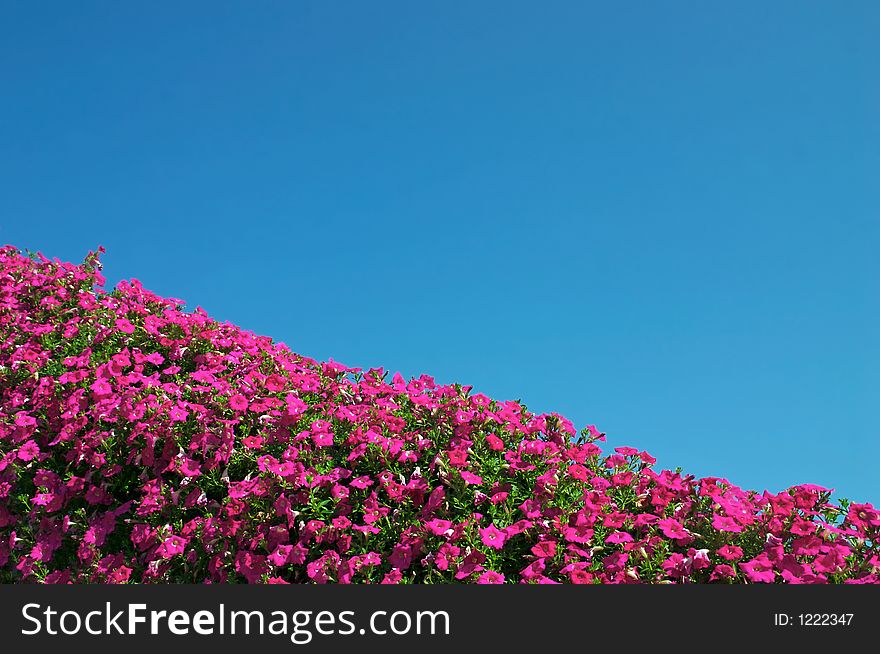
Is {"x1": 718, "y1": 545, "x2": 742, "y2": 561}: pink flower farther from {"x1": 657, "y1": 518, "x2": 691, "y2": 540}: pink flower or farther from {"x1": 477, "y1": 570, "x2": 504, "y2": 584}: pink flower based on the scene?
{"x1": 477, "y1": 570, "x2": 504, "y2": 584}: pink flower

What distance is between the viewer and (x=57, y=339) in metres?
6.54

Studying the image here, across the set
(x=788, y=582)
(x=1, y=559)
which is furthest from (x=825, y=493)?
(x=1, y=559)

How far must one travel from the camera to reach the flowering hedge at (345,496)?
3945 mm

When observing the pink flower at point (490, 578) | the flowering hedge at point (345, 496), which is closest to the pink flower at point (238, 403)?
the flowering hedge at point (345, 496)

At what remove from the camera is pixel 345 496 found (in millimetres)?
4234

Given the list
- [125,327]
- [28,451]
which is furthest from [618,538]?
[125,327]

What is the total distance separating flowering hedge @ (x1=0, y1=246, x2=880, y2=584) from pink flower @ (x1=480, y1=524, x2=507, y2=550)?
1 centimetres

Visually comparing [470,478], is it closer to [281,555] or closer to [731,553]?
[281,555]

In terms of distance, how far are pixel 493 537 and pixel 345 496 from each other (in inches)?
35.2

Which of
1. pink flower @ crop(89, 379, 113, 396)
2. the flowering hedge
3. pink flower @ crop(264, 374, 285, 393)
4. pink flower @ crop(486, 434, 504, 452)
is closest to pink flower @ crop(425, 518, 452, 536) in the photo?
the flowering hedge

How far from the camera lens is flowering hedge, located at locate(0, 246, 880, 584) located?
395 centimetres

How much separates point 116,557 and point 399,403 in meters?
2.07

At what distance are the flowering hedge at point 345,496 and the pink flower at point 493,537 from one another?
0.01m

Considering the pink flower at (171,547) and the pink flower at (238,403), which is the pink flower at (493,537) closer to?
the pink flower at (171,547)
